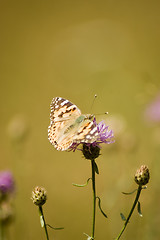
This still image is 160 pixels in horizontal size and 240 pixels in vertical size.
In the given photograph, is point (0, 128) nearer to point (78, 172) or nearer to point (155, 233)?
point (78, 172)

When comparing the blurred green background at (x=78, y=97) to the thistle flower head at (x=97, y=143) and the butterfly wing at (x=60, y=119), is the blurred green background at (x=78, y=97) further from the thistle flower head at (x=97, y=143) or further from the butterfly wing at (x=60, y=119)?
the thistle flower head at (x=97, y=143)

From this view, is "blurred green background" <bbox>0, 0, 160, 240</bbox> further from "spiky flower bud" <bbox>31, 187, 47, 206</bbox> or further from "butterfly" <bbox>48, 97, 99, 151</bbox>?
"spiky flower bud" <bbox>31, 187, 47, 206</bbox>

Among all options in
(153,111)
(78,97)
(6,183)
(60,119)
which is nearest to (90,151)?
(60,119)

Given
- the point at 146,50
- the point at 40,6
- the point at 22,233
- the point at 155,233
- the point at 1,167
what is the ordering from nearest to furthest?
the point at 155,233 → the point at 22,233 → the point at 1,167 → the point at 146,50 → the point at 40,6

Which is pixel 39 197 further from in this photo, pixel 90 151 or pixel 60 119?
pixel 60 119

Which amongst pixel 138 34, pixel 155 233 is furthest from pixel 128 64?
pixel 155 233

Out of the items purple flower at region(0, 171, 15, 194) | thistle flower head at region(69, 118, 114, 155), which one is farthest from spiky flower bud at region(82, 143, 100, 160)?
purple flower at region(0, 171, 15, 194)
